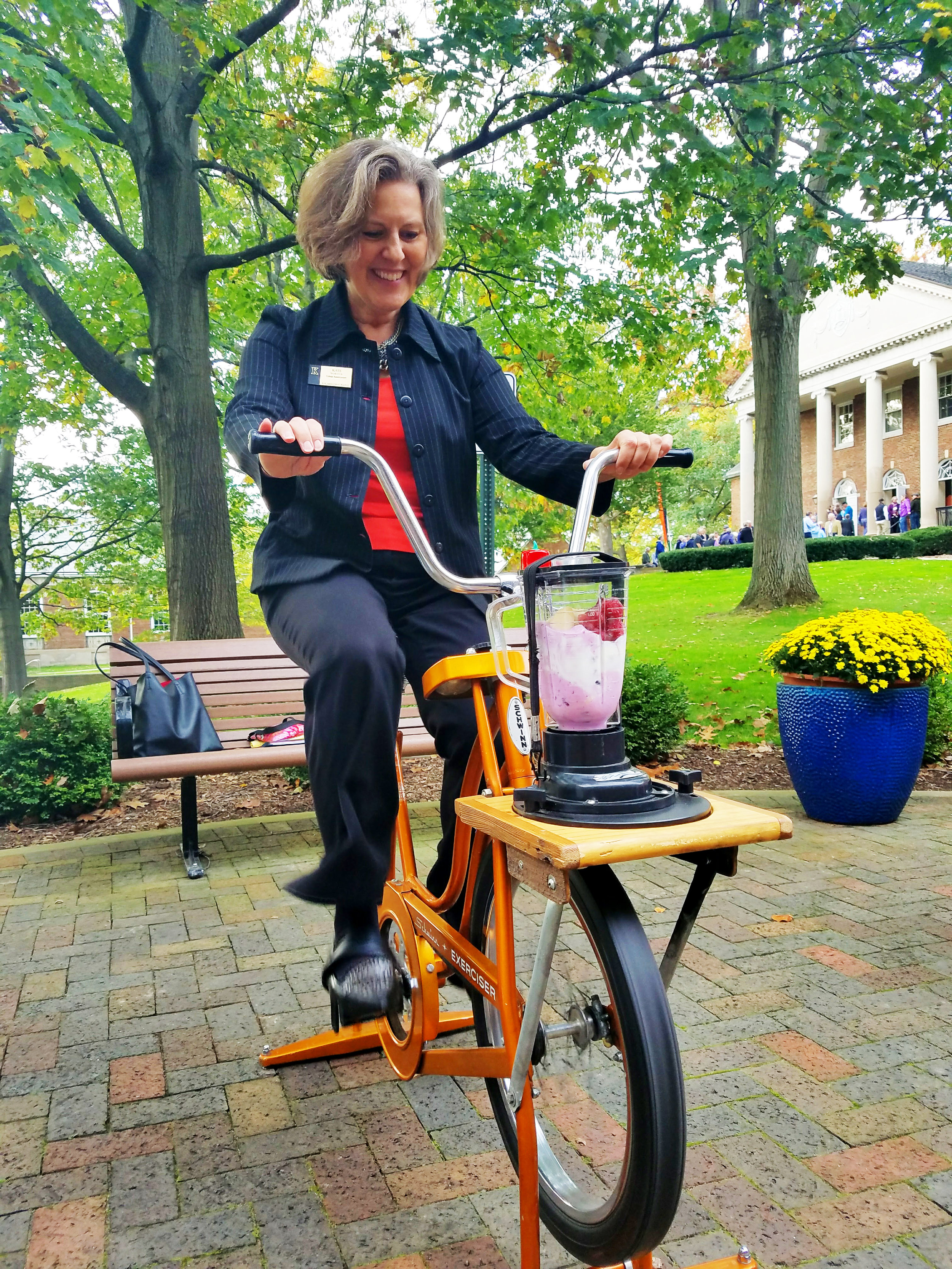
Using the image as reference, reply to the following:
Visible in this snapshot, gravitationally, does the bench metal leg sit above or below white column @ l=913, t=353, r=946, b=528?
below

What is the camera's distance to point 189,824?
472cm

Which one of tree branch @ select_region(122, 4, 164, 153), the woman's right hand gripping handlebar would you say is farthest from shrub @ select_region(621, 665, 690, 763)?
tree branch @ select_region(122, 4, 164, 153)

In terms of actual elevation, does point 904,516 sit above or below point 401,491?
above

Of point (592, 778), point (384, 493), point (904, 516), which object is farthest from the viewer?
point (904, 516)

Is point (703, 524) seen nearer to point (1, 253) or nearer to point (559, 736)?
point (1, 253)

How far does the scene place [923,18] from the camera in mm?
5945

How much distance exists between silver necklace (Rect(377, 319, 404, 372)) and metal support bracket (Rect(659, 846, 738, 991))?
4.46 ft

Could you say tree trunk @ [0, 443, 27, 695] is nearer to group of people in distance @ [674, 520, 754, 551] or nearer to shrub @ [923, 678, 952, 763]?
shrub @ [923, 678, 952, 763]

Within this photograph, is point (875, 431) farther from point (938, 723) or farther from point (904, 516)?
point (938, 723)

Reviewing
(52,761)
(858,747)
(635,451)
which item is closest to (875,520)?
(858,747)

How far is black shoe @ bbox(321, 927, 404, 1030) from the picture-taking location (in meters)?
2.17

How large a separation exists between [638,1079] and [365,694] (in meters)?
0.93

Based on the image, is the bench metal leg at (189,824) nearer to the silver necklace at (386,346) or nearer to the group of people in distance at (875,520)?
→ the silver necklace at (386,346)

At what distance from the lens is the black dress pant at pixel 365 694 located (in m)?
2.07
